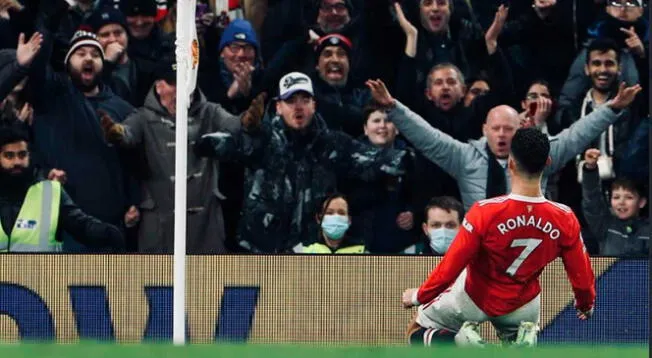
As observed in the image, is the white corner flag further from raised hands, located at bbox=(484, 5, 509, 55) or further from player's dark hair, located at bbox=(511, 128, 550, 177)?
player's dark hair, located at bbox=(511, 128, 550, 177)

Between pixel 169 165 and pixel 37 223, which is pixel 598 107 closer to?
pixel 169 165

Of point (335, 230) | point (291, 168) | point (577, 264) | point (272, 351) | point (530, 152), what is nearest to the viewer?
point (272, 351)

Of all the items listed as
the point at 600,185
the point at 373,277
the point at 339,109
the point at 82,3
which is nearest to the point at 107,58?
the point at 82,3

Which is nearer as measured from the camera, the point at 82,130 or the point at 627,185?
the point at 627,185

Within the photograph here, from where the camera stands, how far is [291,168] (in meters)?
13.6

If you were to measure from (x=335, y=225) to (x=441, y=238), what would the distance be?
890 millimetres

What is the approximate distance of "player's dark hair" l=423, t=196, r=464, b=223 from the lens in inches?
529

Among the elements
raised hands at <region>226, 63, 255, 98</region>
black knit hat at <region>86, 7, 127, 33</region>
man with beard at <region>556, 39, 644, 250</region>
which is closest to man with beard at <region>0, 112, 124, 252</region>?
black knit hat at <region>86, 7, 127, 33</region>

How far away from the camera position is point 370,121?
531 inches

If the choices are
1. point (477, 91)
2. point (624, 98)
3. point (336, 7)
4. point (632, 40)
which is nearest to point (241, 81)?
point (336, 7)

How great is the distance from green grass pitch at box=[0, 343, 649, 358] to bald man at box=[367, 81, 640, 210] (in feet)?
26.6

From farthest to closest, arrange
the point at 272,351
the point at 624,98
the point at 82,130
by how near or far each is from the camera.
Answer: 1. the point at 82,130
2. the point at 624,98
3. the point at 272,351

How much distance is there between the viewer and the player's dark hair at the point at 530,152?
8172 millimetres

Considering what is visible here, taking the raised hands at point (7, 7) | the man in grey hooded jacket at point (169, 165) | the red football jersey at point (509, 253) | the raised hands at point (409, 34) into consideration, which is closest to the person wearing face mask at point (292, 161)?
the man in grey hooded jacket at point (169, 165)
